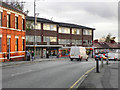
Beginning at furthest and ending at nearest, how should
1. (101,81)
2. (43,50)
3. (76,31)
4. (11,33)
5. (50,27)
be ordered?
(76,31)
(50,27)
(43,50)
(11,33)
(101,81)

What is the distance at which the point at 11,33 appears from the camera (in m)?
30.8

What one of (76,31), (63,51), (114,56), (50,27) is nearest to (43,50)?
(50,27)

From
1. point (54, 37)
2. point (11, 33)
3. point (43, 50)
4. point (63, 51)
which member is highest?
point (54, 37)

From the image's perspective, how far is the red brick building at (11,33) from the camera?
2831 centimetres

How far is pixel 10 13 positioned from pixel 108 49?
6959 centimetres

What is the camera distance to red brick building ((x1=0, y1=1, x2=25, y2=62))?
28312mm

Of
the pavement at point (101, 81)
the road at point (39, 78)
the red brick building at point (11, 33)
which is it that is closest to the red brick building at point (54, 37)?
the red brick building at point (11, 33)

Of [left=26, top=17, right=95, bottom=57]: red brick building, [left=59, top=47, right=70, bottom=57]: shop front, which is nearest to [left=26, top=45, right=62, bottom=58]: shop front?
[left=26, top=17, right=95, bottom=57]: red brick building

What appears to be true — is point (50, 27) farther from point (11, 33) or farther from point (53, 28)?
point (11, 33)

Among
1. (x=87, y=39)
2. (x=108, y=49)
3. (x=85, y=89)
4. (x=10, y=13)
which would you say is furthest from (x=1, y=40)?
(x=108, y=49)

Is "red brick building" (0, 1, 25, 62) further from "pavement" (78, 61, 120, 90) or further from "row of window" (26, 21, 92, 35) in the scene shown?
"pavement" (78, 61, 120, 90)

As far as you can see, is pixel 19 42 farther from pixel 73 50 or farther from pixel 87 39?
pixel 87 39

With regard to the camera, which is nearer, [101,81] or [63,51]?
[101,81]

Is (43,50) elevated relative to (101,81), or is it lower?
elevated
